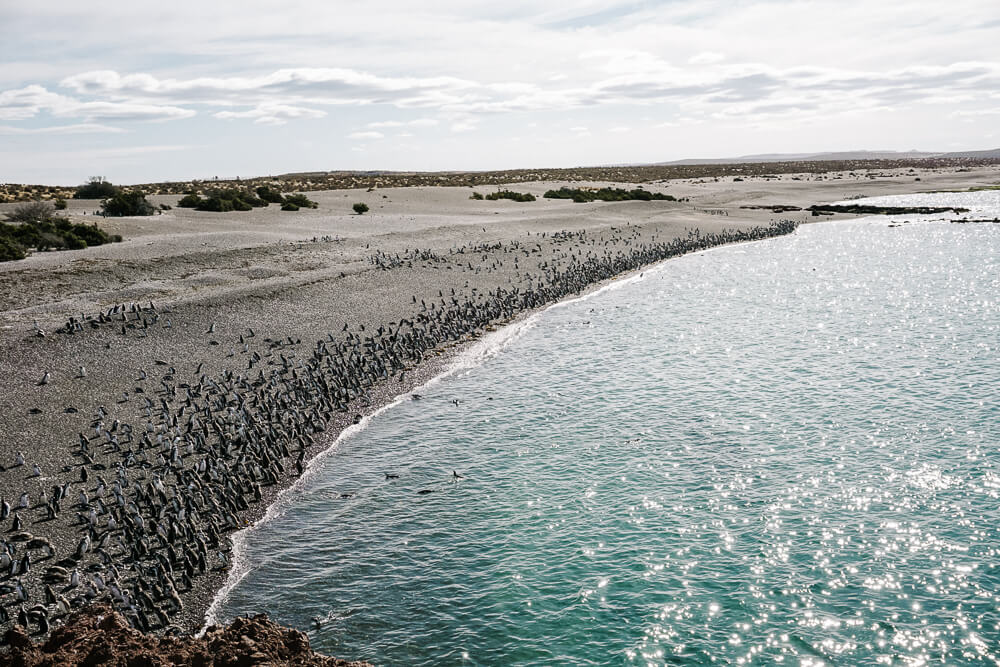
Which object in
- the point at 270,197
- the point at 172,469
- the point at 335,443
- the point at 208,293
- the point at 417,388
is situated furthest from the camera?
the point at 270,197

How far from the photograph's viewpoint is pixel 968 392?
2220 centimetres

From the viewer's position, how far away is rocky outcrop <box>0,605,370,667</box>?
9297 mm

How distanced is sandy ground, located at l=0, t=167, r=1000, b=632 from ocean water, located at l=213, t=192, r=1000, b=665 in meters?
2.26

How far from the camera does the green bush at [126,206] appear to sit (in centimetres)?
5484

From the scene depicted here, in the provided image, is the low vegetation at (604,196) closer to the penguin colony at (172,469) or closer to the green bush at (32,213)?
the green bush at (32,213)

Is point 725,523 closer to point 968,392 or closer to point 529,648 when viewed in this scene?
point 529,648

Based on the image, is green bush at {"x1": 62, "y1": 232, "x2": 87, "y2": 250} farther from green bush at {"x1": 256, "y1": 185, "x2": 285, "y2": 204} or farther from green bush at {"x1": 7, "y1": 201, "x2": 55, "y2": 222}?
green bush at {"x1": 256, "y1": 185, "x2": 285, "y2": 204}

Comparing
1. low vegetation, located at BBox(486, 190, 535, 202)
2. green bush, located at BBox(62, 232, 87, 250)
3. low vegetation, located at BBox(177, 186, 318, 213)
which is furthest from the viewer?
low vegetation, located at BBox(486, 190, 535, 202)

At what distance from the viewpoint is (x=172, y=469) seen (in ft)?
55.9

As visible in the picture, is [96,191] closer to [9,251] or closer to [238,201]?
[238,201]

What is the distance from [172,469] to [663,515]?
1093 cm

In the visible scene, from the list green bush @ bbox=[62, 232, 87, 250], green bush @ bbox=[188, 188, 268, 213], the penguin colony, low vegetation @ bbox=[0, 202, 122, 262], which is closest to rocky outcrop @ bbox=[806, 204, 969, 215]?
green bush @ bbox=[188, 188, 268, 213]

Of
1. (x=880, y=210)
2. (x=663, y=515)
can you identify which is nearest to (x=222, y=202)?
(x=663, y=515)

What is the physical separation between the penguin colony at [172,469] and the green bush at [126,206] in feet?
100
